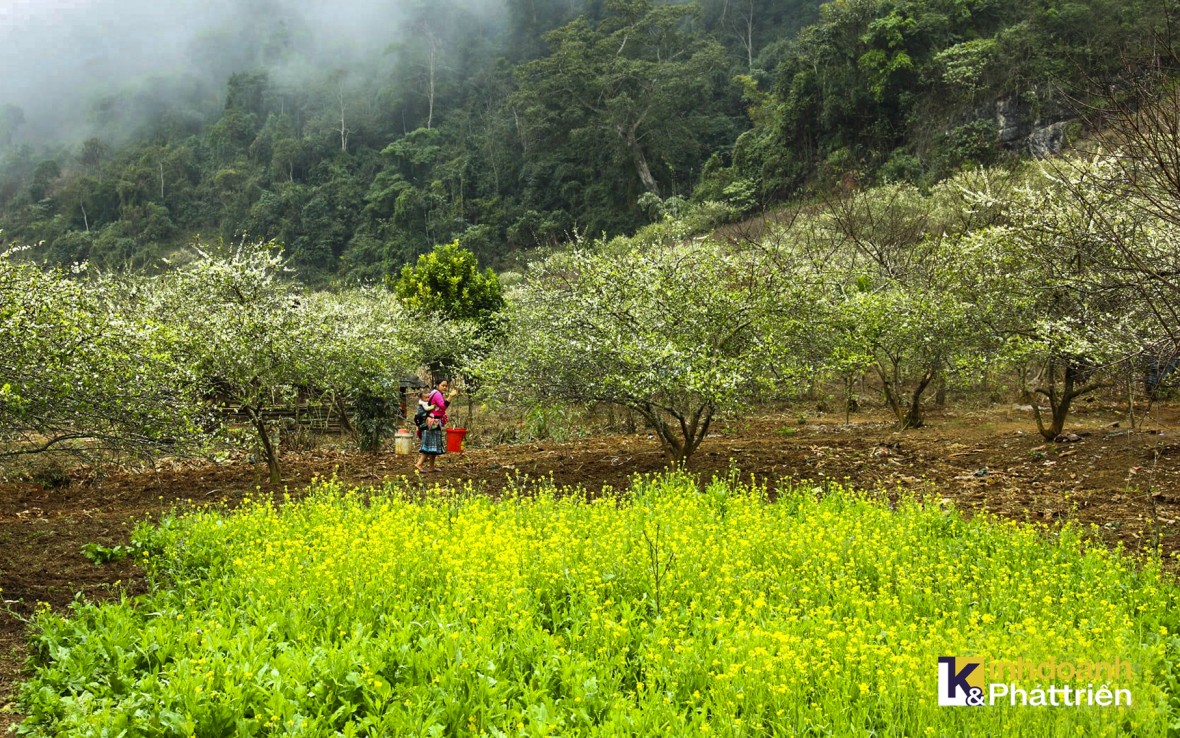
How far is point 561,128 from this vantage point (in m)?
61.8

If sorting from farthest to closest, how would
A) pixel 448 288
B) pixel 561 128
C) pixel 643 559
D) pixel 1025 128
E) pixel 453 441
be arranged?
pixel 561 128 → pixel 1025 128 → pixel 448 288 → pixel 453 441 → pixel 643 559

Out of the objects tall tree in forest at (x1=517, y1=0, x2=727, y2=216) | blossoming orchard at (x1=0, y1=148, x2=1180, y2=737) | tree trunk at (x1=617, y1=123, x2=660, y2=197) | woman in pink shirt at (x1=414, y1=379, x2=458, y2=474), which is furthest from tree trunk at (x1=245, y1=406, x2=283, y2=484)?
tree trunk at (x1=617, y1=123, x2=660, y2=197)

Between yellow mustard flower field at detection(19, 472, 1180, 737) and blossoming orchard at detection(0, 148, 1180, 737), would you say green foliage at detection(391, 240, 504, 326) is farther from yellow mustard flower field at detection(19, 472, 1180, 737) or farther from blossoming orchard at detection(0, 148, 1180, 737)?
yellow mustard flower field at detection(19, 472, 1180, 737)

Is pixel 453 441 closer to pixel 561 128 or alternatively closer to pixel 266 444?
pixel 266 444

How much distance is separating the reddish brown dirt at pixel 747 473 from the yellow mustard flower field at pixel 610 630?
2.01ft

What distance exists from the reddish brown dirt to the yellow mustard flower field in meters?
0.61

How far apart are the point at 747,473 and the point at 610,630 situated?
5.82 meters

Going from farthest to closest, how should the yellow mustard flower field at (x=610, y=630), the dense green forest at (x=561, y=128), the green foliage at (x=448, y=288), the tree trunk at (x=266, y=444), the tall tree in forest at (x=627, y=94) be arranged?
the tall tree in forest at (x=627, y=94), the dense green forest at (x=561, y=128), the green foliage at (x=448, y=288), the tree trunk at (x=266, y=444), the yellow mustard flower field at (x=610, y=630)

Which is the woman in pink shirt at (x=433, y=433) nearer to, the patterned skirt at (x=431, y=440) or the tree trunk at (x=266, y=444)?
the patterned skirt at (x=431, y=440)

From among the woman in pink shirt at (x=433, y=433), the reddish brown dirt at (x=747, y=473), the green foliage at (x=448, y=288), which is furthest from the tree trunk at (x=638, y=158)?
the woman in pink shirt at (x=433, y=433)

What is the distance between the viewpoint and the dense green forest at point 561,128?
38.1 meters

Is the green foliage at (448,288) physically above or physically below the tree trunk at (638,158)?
below

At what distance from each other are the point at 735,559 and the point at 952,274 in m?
8.33

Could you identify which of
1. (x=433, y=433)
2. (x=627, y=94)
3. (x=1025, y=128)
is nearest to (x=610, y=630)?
(x=433, y=433)
